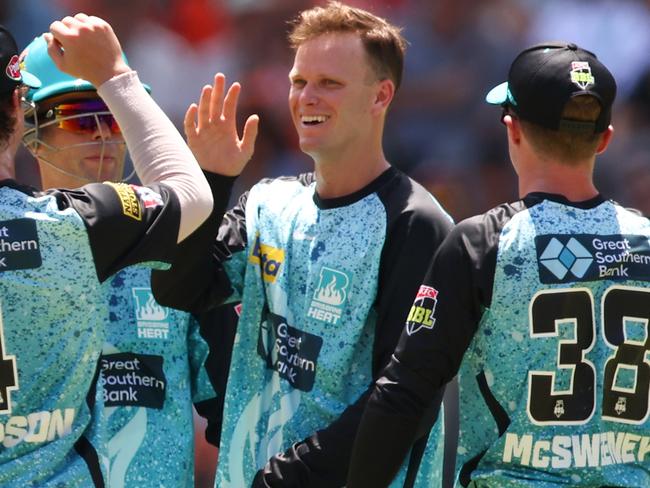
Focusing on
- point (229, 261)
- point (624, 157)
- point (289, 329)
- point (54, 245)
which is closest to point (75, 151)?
point (229, 261)

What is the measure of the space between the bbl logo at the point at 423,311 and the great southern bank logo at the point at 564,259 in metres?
0.34

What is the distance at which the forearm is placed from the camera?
3367 mm

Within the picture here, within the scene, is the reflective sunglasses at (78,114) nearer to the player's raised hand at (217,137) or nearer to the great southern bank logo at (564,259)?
the player's raised hand at (217,137)

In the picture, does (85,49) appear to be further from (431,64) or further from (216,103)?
(431,64)

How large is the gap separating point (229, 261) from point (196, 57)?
4.70 meters

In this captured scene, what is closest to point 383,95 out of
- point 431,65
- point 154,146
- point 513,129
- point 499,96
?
point 499,96

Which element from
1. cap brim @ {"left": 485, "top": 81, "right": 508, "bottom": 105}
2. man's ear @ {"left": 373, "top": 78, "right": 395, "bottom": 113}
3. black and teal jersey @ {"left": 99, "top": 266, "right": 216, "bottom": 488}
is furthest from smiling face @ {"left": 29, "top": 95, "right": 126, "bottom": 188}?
cap brim @ {"left": 485, "top": 81, "right": 508, "bottom": 105}

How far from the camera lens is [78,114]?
462 centimetres

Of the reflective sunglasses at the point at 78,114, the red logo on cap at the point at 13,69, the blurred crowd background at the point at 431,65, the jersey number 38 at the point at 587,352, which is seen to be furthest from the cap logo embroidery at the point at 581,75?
the blurred crowd background at the point at 431,65

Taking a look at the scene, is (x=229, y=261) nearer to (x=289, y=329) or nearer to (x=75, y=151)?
(x=289, y=329)

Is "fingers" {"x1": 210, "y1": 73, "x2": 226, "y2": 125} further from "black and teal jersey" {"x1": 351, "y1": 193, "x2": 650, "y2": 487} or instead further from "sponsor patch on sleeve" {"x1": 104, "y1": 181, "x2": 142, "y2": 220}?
"black and teal jersey" {"x1": 351, "y1": 193, "x2": 650, "y2": 487}

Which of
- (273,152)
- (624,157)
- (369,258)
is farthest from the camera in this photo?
(273,152)

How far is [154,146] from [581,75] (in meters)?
1.32

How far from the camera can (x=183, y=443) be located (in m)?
4.41
